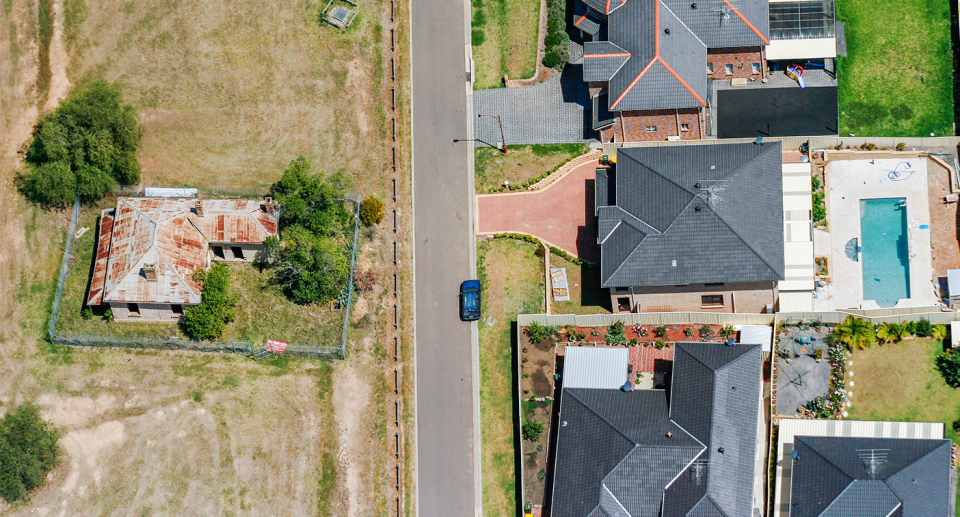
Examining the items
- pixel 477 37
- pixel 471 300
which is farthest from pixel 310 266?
pixel 477 37

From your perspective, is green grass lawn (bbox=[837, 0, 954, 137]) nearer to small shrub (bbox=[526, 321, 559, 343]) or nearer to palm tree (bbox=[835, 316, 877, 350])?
palm tree (bbox=[835, 316, 877, 350])

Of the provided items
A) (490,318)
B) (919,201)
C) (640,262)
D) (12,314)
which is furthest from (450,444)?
(919,201)

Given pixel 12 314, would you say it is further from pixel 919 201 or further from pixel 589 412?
pixel 919 201

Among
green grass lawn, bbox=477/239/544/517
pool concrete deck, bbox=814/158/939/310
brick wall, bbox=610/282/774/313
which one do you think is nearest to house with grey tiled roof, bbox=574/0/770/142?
pool concrete deck, bbox=814/158/939/310

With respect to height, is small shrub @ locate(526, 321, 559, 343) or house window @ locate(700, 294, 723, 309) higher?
house window @ locate(700, 294, 723, 309)

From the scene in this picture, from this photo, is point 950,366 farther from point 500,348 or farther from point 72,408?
point 72,408
